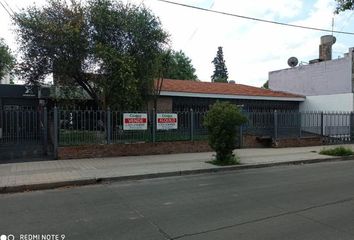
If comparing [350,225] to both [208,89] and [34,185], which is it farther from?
[208,89]

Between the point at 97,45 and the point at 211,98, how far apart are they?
1049 cm

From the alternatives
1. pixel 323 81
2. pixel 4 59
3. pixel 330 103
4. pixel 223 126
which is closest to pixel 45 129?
pixel 223 126

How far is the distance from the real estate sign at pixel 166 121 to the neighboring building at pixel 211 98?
5.63 meters

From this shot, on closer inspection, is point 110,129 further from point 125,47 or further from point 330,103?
point 330,103

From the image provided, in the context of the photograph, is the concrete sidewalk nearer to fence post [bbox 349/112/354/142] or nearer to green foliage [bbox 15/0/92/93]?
green foliage [bbox 15/0/92/93]

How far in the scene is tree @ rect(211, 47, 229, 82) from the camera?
7425 cm

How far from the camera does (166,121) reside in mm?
16500

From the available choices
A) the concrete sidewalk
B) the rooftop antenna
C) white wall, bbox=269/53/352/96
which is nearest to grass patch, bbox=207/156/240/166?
the concrete sidewalk

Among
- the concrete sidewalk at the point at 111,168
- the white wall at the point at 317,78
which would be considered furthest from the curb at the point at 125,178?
the white wall at the point at 317,78

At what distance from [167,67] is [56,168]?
31.5 feet

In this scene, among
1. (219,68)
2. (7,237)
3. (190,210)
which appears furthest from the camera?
(219,68)

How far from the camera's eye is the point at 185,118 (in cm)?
1709

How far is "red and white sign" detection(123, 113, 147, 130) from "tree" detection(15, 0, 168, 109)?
82cm

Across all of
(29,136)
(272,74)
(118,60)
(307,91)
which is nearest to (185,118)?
(118,60)
